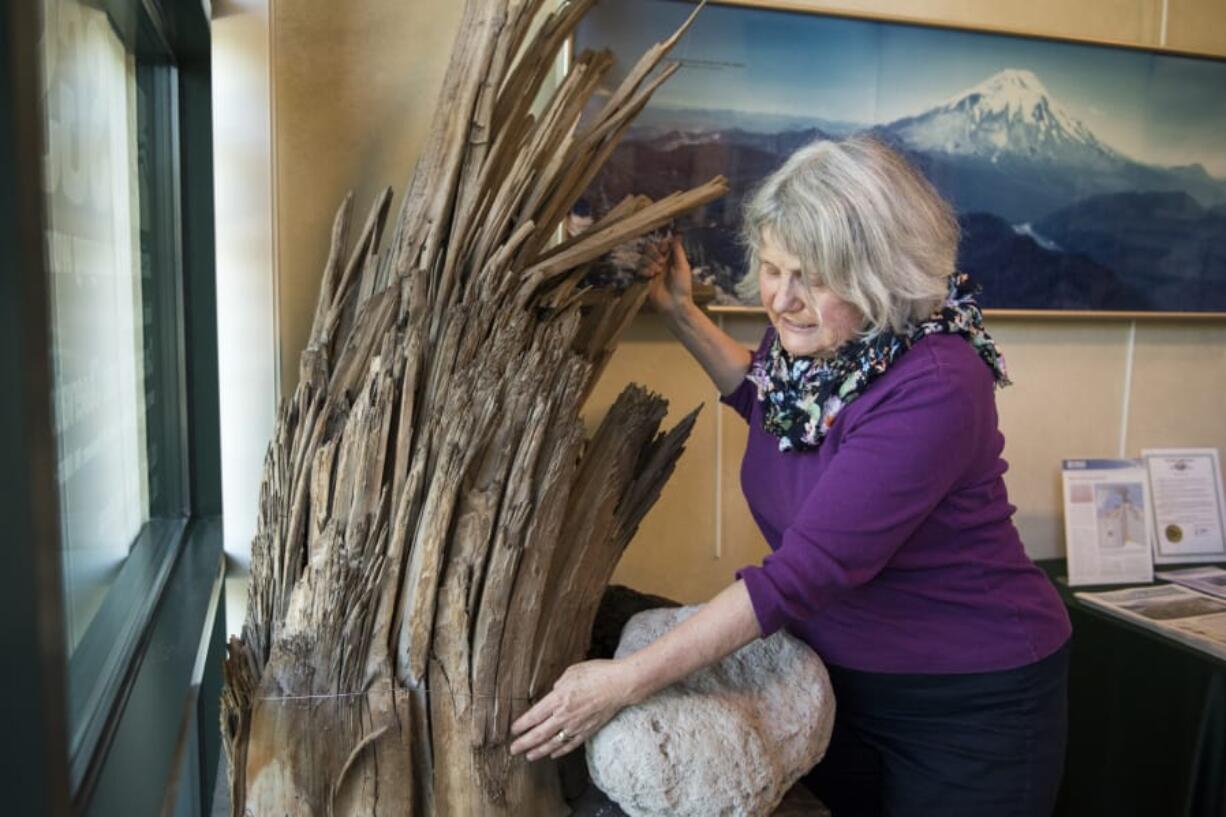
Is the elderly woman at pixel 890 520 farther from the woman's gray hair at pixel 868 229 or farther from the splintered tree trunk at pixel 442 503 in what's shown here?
the splintered tree trunk at pixel 442 503

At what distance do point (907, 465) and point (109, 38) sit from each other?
1181mm

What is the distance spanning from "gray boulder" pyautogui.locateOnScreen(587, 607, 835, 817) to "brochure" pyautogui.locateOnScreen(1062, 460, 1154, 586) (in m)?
1.17

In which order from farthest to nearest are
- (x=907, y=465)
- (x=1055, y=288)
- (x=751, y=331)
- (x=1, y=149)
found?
(x=1055, y=288), (x=751, y=331), (x=907, y=465), (x=1, y=149)

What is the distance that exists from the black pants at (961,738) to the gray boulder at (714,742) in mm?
169

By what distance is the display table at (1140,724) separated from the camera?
71.2 inches

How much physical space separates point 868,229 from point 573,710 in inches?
28.1

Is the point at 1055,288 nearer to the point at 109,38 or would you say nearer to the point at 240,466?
the point at 240,466

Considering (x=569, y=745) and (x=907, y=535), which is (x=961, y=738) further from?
(x=569, y=745)

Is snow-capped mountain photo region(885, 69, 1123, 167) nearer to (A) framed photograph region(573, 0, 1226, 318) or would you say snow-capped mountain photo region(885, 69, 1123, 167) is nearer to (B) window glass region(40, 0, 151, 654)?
(A) framed photograph region(573, 0, 1226, 318)

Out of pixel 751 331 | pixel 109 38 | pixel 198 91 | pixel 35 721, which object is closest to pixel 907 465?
pixel 751 331

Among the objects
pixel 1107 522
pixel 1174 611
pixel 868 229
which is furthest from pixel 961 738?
pixel 1107 522

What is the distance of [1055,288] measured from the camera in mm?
2127

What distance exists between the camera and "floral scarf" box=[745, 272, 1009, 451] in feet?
4.24

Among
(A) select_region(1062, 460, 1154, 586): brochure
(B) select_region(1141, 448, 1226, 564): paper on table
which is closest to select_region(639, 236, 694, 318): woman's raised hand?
(A) select_region(1062, 460, 1154, 586): brochure
